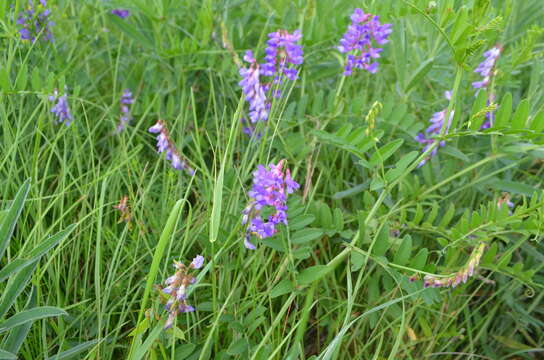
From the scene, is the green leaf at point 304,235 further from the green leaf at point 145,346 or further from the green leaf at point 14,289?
the green leaf at point 14,289

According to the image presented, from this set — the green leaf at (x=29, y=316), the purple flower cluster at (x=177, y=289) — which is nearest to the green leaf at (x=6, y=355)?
the green leaf at (x=29, y=316)

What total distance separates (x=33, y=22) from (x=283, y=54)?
799 millimetres

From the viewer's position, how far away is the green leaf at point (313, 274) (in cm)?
133

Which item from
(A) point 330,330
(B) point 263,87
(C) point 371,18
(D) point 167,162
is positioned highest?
(C) point 371,18

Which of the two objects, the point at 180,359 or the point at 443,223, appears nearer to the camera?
A: the point at 180,359

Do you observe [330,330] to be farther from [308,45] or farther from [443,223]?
[308,45]

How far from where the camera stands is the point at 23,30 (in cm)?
191

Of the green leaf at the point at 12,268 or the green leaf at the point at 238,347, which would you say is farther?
the green leaf at the point at 238,347

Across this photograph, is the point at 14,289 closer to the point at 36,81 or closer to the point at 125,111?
the point at 36,81

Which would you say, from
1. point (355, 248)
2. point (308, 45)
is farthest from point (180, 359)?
point (308, 45)

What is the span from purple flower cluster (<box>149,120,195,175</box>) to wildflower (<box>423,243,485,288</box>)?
673mm

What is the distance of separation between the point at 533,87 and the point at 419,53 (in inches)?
15.0

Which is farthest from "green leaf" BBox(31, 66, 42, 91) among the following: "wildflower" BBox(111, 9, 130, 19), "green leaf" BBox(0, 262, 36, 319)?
"green leaf" BBox(0, 262, 36, 319)

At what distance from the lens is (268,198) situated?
1304mm
